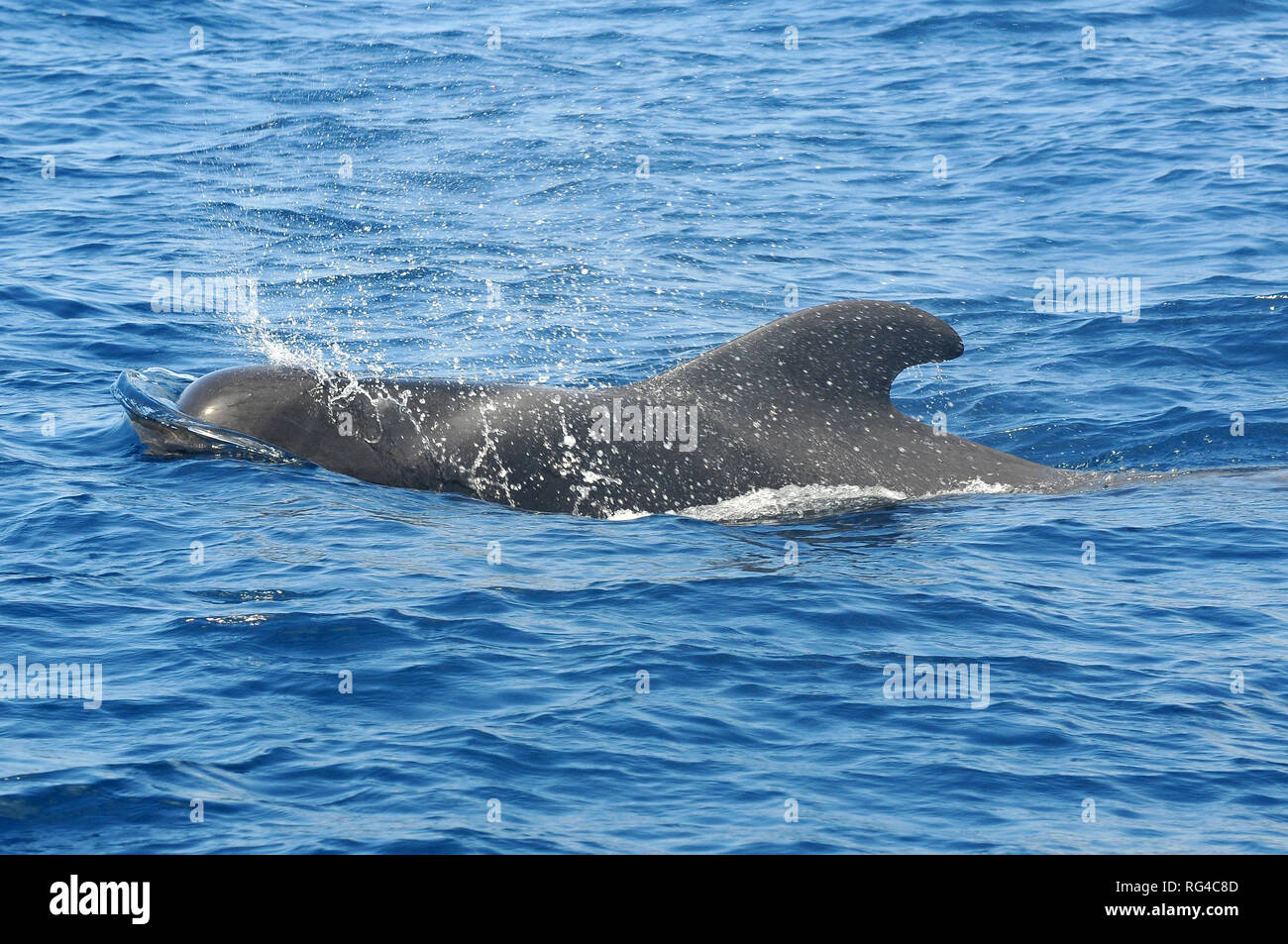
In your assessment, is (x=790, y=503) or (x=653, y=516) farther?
(x=653, y=516)

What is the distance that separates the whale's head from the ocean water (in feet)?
0.89

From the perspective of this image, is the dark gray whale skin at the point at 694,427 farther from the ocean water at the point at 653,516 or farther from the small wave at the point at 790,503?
the ocean water at the point at 653,516

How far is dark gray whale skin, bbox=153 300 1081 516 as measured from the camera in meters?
12.5

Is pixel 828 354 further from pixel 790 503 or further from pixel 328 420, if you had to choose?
pixel 328 420

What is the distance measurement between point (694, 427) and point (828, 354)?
1.25m

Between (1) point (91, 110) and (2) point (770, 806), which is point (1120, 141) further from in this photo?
(2) point (770, 806)

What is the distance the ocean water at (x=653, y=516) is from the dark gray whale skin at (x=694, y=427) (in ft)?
0.94

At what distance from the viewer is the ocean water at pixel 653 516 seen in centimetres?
830

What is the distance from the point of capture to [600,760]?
855 cm

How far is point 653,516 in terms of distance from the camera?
41.3 feet

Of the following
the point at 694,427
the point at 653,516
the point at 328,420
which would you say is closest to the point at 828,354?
the point at 694,427

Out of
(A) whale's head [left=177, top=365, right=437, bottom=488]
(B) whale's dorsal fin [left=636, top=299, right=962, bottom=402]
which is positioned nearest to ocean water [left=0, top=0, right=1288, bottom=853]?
(A) whale's head [left=177, top=365, right=437, bottom=488]

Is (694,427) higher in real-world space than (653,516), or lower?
higher
